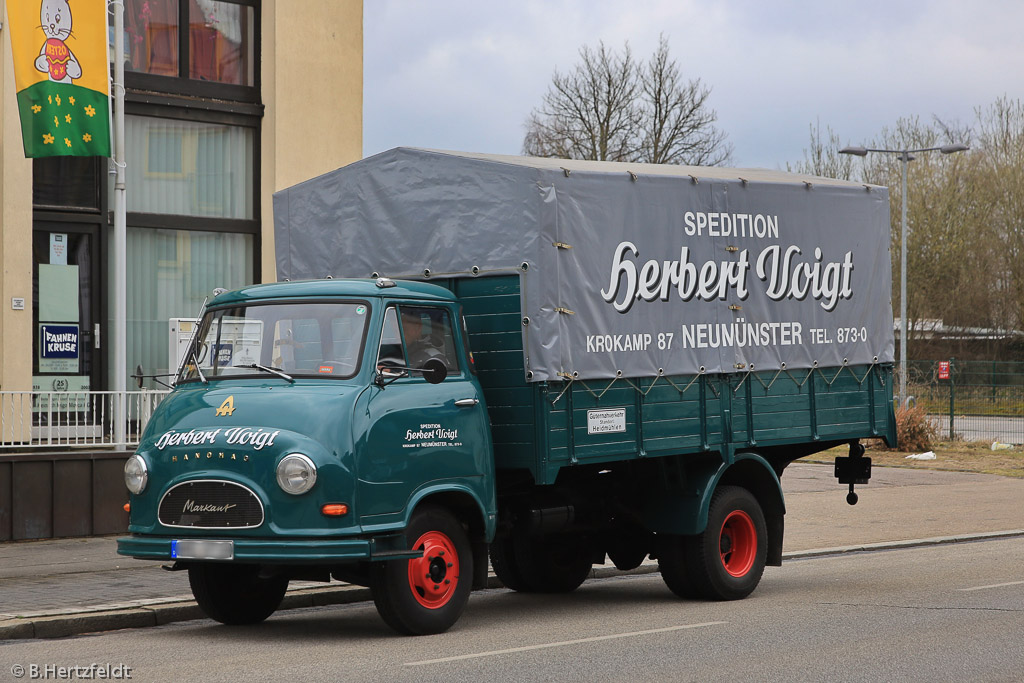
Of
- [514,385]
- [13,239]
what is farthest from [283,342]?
[13,239]

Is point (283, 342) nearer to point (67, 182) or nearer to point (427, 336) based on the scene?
point (427, 336)

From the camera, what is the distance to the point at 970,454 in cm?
2747

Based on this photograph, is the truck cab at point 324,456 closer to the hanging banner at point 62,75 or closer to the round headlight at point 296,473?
the round headlight at point 296,473

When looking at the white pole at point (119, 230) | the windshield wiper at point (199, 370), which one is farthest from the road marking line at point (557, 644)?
the white pole at point (119, 230)

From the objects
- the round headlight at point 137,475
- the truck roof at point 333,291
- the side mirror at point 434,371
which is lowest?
the round headlight at point 137,475

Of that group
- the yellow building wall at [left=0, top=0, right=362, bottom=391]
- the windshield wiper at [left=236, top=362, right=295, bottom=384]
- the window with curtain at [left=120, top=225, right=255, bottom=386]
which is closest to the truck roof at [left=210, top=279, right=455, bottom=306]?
the windshield wiper at [left=236, top=362, right=295, bottom=384]

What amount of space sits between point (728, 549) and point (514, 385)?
268 centimetres

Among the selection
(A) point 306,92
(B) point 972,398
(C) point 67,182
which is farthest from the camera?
(B) point 972,398

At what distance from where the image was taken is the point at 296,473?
26.9ft

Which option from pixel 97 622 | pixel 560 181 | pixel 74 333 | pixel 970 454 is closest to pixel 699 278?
pixel 560 181

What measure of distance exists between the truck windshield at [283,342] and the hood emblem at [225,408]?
1.05 ft

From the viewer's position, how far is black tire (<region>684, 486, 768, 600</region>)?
1061cm

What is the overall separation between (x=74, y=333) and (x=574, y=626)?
29.8 ft

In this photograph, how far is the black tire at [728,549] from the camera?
10609 mm
